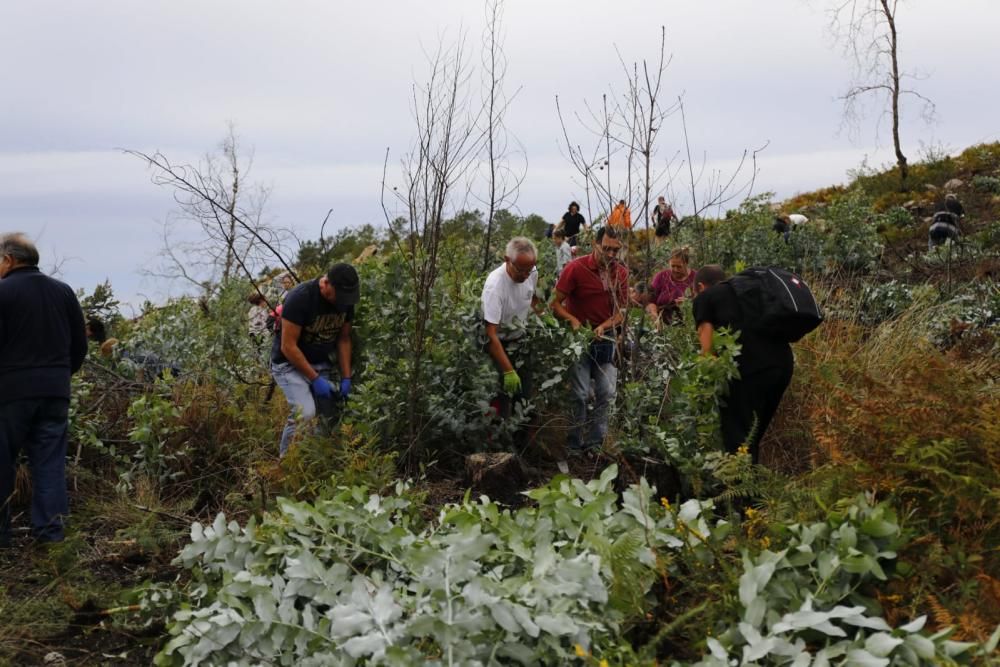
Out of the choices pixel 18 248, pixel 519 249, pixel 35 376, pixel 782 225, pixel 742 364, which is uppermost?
pixel 782 225

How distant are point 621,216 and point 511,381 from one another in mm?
1414

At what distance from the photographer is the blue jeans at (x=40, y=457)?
5320mm

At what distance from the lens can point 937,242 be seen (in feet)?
46.4

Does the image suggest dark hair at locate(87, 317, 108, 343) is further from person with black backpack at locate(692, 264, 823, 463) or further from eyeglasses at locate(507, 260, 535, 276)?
person with black backpack at locate(692, 264, 823, 463)

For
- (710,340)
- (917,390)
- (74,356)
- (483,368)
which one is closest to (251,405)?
(74,356)

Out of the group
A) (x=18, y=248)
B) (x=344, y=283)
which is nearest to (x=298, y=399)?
(x=344, y=283)

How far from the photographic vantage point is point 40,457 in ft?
17.9

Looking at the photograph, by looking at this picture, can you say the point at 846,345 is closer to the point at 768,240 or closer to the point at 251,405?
the point at 251,405

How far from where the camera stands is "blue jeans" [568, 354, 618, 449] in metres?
6.45

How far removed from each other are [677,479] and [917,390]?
194 cm

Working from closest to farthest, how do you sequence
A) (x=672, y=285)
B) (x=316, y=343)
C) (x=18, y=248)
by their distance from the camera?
(x=18, y=248), (x=316, y=343), (x=672, y=285)

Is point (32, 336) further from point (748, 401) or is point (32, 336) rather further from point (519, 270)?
point (748, 401)

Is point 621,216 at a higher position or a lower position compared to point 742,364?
higher

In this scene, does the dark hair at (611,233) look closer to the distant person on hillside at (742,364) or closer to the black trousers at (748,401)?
the distant person on hillside at (742,364)
